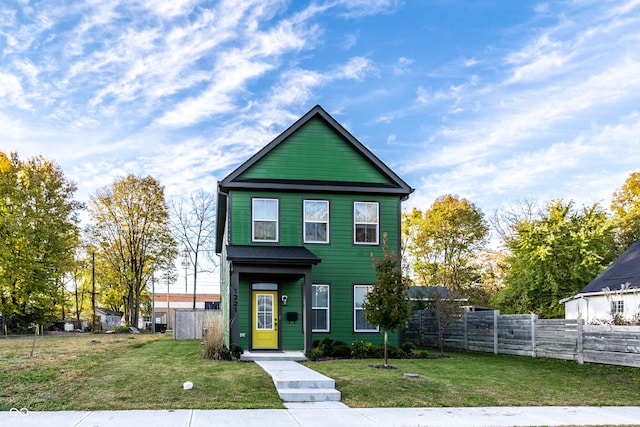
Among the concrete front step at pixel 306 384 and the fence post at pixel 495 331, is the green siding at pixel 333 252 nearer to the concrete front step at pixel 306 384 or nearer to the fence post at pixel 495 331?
the fence post at pixel 495 331

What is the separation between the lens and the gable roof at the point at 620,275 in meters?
23.0

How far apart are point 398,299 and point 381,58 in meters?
8.12

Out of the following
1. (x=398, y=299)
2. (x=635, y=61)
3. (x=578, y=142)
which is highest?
(x=635, y=61)

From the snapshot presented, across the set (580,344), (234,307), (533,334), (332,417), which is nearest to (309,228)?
(234,307)

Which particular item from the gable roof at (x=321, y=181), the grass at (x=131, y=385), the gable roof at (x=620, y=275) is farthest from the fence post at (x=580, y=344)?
the grass at (x=131, y=385)

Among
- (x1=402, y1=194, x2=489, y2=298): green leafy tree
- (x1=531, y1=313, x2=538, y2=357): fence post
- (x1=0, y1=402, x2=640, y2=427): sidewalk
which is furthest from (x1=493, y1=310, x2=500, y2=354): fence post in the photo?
(x1=402, y1=194, x2=489, y2=298): green leafy tree

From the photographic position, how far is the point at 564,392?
11.8 m

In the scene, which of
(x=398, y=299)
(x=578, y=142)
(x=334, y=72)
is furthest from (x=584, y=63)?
(x=398, y=299)

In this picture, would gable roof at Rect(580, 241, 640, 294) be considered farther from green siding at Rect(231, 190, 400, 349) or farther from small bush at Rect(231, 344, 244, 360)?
small bush at Rect(231, 344, 244, 360)

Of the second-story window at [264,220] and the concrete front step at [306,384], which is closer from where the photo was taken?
the concrete front step at [306,384]

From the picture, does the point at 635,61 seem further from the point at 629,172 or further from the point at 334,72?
the point at 629,172

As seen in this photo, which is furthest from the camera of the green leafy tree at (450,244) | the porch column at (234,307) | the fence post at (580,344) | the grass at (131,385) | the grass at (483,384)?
the green leafy tree at (450,244)

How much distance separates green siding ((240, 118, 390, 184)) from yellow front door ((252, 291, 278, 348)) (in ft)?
13.3

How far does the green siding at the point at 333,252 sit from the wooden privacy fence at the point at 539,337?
3.45 meters
